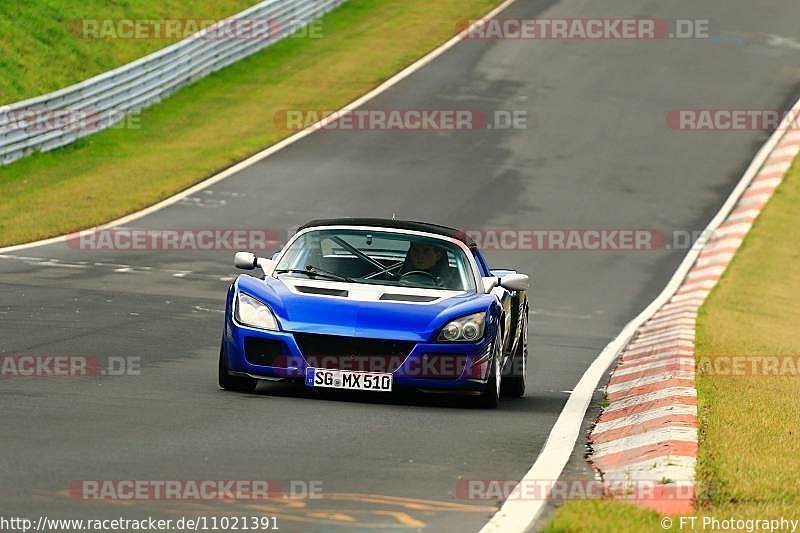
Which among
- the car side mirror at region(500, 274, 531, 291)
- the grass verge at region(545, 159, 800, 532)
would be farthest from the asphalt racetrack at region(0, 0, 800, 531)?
the car side mirror at region(500, 274, 531, 291)

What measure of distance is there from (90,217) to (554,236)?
714cm

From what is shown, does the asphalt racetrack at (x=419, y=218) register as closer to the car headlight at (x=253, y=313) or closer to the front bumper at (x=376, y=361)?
the front bumper at (x=376, y=361)

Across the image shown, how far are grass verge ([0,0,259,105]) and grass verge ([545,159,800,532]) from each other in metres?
15.6

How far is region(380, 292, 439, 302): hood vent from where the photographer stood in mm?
10602

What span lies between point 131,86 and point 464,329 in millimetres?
22433

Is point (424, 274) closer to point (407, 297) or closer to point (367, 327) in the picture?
point (407, 297)

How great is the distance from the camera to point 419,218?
24.5 meters

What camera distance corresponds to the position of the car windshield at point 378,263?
11.3 m

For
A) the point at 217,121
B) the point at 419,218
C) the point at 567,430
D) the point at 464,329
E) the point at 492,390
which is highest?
the point at 464,329

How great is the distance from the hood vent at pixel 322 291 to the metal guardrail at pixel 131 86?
16.9m

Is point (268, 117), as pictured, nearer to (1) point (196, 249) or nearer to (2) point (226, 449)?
(1) point (196, 249)

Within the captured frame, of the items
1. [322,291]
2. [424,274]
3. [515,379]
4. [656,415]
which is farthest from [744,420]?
[322,291]

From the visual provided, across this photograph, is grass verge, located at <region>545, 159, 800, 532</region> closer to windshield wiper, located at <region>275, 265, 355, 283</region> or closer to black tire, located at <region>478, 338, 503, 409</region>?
black tire, located at <region>478, 338, 503, 409</region>

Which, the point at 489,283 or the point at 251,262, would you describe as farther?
the point at 489,283
